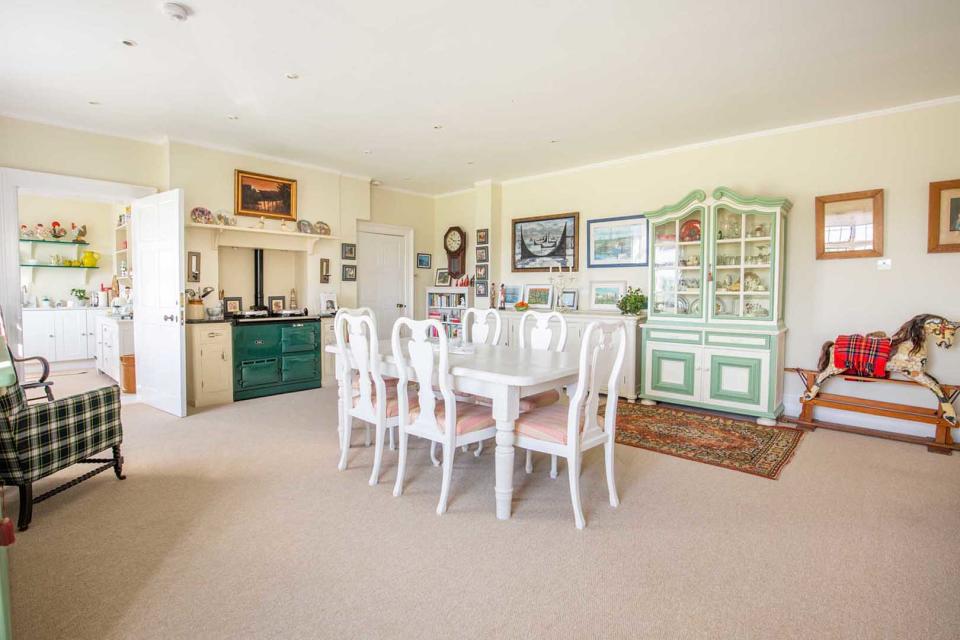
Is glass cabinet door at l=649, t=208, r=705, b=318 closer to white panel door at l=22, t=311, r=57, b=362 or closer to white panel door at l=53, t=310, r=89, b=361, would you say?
white panel door at l=53, t=310, r=89, b=361

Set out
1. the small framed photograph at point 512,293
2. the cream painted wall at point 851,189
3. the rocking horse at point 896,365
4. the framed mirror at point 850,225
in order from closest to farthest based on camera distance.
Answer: the rocking horse at point 896,365, the cream painted wall at point 851,189, the framed mirror at point 850,225, the small framed photograph at point 512,293

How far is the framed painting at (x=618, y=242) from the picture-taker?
5.30 metres

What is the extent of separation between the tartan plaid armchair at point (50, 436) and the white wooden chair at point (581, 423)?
2368 mm

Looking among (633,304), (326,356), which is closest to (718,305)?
(633,304)

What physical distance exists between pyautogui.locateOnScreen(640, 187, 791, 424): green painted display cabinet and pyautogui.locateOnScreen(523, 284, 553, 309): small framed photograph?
136 centimetres

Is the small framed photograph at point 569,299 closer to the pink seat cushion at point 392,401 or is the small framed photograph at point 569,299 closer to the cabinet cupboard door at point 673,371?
the cabinet cupboard door at point 673,371

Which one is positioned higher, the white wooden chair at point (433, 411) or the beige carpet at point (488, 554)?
the white wooden chair at point (433, 411)

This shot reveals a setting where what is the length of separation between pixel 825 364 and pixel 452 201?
4.93 m

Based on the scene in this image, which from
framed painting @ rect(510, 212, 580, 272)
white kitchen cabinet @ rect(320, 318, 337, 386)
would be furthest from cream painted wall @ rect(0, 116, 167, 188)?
framed painting @ rect(510, 212, 580, 272)

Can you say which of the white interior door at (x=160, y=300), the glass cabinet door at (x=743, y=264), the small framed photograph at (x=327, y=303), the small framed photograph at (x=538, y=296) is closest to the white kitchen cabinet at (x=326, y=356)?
the small framed photograph at (x=327, y=303)

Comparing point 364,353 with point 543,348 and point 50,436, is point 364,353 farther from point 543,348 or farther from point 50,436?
point 50,436

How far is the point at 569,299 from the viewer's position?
577 centimetres

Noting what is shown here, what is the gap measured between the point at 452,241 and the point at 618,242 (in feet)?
8.08

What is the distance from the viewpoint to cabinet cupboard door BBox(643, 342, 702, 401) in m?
4.55
